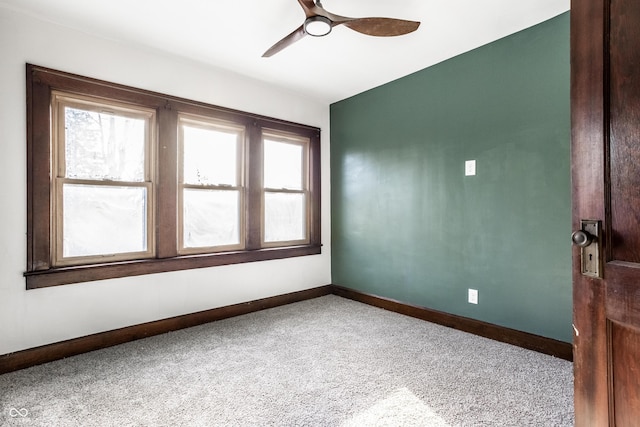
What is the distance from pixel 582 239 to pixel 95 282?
312 centimetres

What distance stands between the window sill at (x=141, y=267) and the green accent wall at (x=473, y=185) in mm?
1175

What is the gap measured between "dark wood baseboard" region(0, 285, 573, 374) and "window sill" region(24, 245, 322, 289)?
456mm

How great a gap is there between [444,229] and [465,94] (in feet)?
4.16

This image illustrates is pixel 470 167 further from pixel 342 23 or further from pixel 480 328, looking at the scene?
pixel 342 23

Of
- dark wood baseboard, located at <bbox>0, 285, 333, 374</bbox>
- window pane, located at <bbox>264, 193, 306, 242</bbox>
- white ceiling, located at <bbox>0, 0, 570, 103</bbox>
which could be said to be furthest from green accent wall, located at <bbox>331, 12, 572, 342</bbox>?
dark wood baseboard, located at <bbox>0, 285, 333, 374</bbox>

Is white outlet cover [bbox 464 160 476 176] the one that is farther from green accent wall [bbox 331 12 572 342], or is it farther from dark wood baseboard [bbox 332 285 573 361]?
dark wood baseboard [bbox 332 285 573 361]

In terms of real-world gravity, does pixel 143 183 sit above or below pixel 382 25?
below

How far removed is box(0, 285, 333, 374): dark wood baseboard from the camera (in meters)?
2.28

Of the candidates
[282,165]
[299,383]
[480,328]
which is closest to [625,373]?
[299,383]

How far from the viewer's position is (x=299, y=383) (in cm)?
205

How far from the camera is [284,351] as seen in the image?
8.30 feet

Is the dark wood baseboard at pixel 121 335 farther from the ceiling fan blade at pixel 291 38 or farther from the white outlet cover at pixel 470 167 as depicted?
the ceiling fan blade at pixel 291 38

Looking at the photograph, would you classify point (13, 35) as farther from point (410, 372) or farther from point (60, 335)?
point (410, 372)

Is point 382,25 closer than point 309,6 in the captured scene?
No
